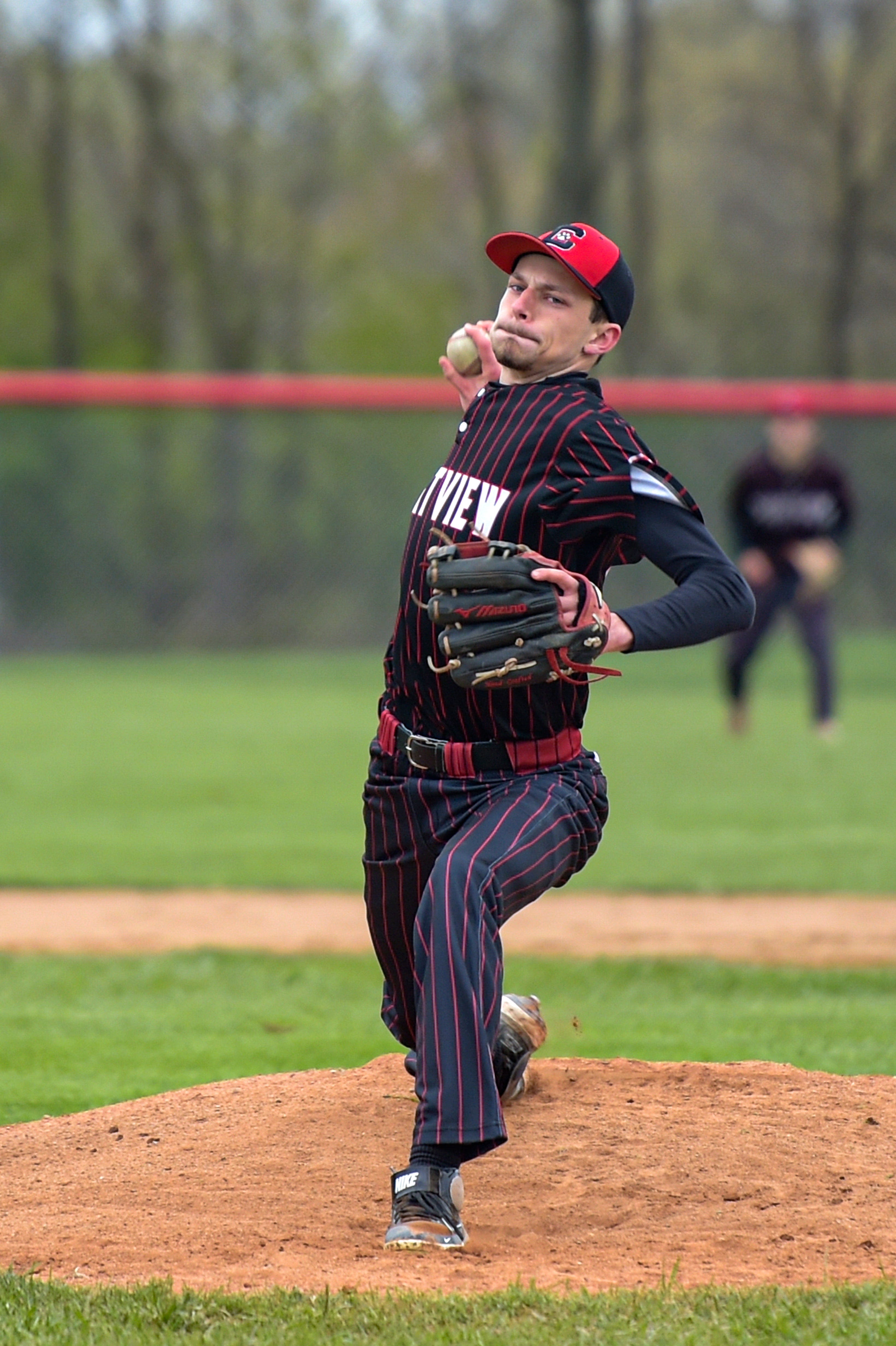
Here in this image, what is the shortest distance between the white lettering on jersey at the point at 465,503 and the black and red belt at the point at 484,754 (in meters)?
0.40

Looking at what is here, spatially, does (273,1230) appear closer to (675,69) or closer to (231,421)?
(231,421)

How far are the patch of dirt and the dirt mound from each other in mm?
2112

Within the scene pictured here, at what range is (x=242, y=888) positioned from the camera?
23.9 ft

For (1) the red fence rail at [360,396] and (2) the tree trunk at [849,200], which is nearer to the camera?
(1) the red fence rail at [360,396]

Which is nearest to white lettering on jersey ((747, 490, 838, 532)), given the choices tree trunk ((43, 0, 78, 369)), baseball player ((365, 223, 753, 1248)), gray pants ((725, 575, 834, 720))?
gray pants ((725, 575, 834, 720))

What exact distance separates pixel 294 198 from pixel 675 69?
666 cm

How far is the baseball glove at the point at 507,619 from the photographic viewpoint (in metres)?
3.01

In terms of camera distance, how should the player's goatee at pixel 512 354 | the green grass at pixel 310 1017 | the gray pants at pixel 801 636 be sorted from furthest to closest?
1. the gray pants at pixel 801 636
2. the green grass at pixel 310 1017
3. the player's goatee at pixel 512 354

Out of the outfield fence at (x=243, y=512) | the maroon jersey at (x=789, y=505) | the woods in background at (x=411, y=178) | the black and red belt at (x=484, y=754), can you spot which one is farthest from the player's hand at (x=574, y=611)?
the woods in background at (x=411, y=178)

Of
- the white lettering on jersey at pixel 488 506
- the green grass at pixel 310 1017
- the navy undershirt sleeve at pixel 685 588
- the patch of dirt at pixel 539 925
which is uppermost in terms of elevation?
the white lettering on jersey at pixel 488 506

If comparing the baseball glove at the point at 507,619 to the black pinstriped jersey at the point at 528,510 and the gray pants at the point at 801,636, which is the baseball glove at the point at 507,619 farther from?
the gray pants at the point at 801,636

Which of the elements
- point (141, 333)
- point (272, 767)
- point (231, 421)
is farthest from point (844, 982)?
point (141, 333)

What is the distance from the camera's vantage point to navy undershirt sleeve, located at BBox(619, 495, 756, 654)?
3061 millimetres

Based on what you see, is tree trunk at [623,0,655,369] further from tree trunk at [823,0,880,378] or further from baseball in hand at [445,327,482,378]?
baseball in hand at [445,327,482,378]
